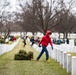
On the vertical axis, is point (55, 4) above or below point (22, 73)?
above

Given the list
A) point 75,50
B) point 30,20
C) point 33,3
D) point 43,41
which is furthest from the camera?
point 30,20

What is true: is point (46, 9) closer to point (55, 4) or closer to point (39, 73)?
point (55, 4)

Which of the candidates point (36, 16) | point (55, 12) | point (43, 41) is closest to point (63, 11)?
point (55, 12)

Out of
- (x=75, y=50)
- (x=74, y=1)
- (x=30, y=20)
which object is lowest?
(x=75, y=50)

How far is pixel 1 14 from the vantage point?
2307 inches

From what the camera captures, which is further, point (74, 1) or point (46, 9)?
point (74, 1)

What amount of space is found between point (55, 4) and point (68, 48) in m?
14.1

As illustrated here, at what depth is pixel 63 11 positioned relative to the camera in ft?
150

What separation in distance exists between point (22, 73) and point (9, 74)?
611mm

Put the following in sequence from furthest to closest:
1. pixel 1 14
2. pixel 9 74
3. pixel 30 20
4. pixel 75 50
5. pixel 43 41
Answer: pixel 1 14 → pixel 30 20 → pixel 75 50 → pixel 43 41 → pixel 9 74

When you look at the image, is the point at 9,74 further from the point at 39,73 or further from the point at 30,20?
the point at 30,20

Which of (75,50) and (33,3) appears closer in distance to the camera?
(75,50)

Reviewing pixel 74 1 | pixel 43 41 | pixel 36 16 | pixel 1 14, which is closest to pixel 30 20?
pixel 36 16

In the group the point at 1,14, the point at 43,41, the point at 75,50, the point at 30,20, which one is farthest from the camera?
the point at 1,14
